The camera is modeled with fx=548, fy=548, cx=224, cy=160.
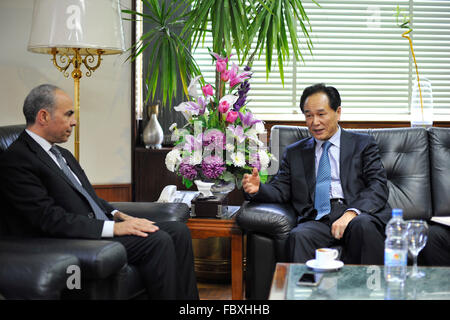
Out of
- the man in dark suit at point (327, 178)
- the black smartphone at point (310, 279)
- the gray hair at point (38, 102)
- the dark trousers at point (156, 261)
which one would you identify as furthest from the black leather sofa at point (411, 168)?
the gray hair at point (38, 102)

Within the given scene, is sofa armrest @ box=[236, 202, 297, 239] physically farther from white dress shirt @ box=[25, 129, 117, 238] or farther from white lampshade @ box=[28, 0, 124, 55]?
white lampshade @ box=[28, 0, 124, 55]

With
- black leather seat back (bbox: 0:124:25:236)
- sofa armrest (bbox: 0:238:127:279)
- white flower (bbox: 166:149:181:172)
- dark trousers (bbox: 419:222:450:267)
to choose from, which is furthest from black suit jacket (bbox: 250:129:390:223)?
black leather seat back (bbox: 0:124:25:236)

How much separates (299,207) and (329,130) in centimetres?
45

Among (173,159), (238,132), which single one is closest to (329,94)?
(238,132)

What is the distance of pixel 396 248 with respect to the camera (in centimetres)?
197

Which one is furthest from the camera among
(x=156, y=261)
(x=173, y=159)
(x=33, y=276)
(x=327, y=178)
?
(x=327, y=178)

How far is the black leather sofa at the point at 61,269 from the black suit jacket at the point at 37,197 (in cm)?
10

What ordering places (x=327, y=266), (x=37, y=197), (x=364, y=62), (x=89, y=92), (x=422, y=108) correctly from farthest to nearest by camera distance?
(x=364, y=62) → (x=89, y=92) → (x=422, y=108) → (x=37, y=197) → (x=327, y=266)

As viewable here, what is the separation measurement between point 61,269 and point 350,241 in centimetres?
142

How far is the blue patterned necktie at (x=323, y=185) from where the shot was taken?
2.93 metres

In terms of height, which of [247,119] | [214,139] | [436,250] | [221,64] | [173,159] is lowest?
[436,250]

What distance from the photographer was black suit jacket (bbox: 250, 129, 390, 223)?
2900 mm

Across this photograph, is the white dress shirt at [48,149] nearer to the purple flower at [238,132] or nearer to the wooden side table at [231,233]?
the wooden side table at [231,233]

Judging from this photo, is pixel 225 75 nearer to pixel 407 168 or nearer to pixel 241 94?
pixel 241 94
